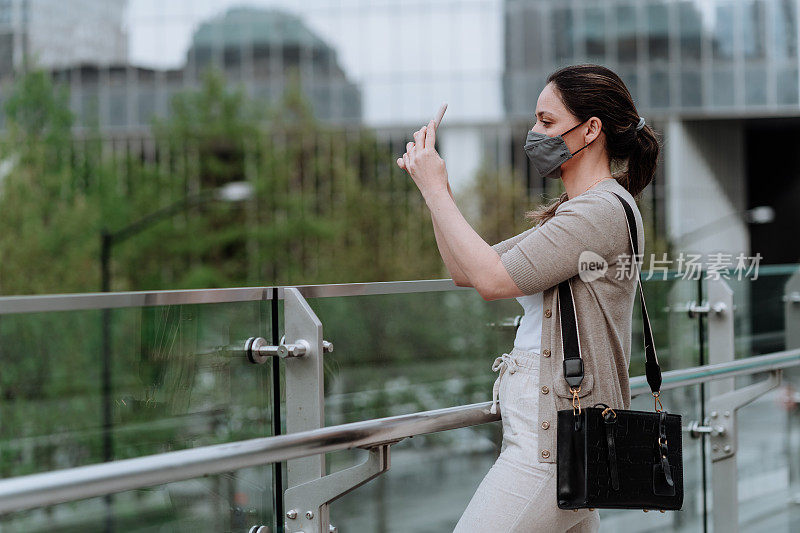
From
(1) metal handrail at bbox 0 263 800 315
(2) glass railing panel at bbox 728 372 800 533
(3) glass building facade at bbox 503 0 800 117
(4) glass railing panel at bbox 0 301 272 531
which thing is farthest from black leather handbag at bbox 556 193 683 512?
(3) glass building facade at bbox 503 0 800 117

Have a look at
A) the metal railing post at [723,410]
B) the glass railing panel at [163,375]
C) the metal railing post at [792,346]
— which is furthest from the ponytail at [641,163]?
the metal railing post at [792,346]

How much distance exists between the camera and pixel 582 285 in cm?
236

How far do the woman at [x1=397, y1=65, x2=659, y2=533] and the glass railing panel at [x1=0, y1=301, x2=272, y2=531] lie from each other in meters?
0.63

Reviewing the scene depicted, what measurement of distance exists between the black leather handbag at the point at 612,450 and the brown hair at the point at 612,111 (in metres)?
0.21

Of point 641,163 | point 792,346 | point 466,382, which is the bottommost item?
point 466,382

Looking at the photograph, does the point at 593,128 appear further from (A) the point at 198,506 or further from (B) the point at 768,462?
(B) the point at 768,462

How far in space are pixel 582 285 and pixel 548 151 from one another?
365 mm

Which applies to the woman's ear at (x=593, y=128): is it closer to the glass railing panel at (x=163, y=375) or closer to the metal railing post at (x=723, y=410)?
the glass railing panel at (x=163, y=375)

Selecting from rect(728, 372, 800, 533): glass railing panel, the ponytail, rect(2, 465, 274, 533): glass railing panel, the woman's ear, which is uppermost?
the woman's ear

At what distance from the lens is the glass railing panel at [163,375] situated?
2555 millimetres

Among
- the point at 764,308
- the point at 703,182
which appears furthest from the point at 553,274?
the point at 703,182

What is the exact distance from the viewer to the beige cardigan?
7.50 ft

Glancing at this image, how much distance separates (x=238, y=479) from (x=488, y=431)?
1.21 m

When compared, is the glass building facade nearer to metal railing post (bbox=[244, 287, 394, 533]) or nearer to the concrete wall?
the concrete wall
